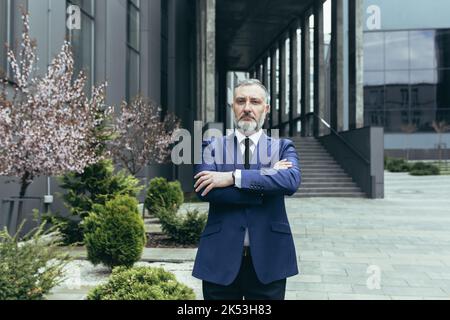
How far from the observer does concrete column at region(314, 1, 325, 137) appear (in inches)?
1109

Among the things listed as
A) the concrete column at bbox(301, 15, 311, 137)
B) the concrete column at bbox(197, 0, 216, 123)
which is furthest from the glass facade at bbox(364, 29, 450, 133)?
the concrete column at bbox(197, 0, 216, 123)

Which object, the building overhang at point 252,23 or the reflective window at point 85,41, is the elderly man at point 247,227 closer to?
the reflective window at point 85,41

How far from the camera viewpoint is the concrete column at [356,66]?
22.0 metres

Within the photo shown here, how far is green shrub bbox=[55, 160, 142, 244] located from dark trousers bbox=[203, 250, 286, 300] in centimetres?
752

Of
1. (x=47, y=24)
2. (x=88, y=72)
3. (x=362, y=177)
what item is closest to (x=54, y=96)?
(x=47, y=24)

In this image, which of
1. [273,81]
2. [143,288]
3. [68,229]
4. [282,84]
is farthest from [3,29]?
[273,81]

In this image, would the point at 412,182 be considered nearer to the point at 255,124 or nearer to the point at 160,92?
the point at 160,92

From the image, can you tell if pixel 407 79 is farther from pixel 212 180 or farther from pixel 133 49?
pixel 212 180

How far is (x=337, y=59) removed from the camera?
2452cm

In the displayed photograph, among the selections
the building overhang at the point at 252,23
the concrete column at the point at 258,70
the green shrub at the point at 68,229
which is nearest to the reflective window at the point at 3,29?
the green shrub at the point at 68,229

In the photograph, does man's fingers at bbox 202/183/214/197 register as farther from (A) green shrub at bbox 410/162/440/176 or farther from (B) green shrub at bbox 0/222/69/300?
(A) green shrub at bbox 410/162/440/176

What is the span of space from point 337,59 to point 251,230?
23273 mm

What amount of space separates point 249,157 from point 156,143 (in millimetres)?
11108

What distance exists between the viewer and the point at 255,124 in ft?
8.63
